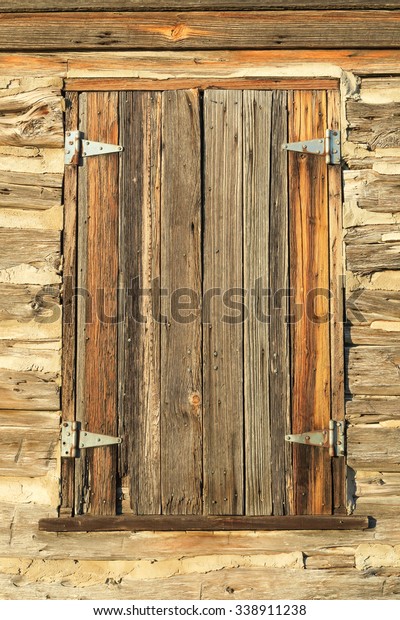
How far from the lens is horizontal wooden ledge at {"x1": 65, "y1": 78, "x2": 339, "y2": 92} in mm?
3549

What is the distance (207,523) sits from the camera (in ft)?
11.0

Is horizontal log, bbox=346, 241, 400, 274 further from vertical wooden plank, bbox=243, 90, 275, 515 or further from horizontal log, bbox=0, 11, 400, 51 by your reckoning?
horizontal log, bbox=0, 11, 400, 51

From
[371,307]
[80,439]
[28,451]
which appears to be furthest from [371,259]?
[28,451]

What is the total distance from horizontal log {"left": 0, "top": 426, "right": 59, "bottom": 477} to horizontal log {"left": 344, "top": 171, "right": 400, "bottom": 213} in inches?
75.2

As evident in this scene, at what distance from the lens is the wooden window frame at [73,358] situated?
3371 mm

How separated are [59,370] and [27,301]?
1.25 feet

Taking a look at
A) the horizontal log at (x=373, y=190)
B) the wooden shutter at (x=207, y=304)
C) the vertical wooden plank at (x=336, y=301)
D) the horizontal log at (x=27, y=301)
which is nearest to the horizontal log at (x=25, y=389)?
the wooden shutter at (x=207, y=304)

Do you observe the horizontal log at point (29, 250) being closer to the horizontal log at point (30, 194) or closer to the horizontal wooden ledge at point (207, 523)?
the horizontal log at point (30, 194)

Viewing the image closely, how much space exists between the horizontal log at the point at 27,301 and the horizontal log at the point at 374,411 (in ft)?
5.12

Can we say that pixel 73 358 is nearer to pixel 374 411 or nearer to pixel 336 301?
pixel 336 301

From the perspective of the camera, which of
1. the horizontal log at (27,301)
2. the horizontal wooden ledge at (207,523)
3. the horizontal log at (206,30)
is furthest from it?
the horizontal log at (206,30)

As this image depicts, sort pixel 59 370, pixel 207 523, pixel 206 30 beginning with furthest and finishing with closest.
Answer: pixel 206 30, pixel 59 370, pixel 207 523

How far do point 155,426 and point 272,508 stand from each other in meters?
0.70

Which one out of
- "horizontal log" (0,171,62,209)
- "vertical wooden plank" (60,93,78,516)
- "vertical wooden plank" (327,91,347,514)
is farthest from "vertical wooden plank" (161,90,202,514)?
"vertical wooden plank" (327,91,347,514)
